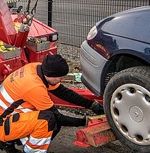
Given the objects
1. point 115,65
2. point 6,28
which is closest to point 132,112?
point 115,65

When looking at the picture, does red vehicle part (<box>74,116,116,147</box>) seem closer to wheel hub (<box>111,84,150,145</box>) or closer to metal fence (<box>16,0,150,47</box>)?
wheel hub (<box>111,84,150,145</box>)

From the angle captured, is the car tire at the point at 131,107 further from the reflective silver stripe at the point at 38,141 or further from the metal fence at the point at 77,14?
the metal fence at the point at 77,14

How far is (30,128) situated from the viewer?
2584 mm

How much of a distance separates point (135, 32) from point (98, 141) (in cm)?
101

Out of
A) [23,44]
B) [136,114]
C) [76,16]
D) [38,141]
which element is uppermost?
[76,16]

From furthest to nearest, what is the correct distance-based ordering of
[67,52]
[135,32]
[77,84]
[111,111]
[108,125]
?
[67,52] → [77,84] → [108,125] → [111,111] → [135,32]

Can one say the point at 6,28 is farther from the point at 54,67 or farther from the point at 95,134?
the point at 95,134

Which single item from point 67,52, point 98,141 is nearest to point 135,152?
point 98,141

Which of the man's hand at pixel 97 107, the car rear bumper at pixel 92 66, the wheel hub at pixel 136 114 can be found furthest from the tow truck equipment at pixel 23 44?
the wheel hub at pixel 136 114

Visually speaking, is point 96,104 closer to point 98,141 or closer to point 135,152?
point 98,141

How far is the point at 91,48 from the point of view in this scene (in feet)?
8.89

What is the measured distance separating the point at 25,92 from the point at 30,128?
0.36m

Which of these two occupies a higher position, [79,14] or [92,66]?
[79,14]

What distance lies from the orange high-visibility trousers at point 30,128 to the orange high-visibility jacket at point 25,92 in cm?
9
